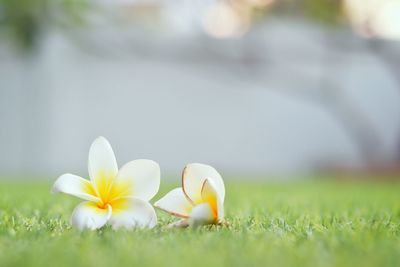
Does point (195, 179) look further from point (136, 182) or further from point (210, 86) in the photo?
point (210, 86)

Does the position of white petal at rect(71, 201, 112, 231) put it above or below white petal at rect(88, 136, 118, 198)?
below

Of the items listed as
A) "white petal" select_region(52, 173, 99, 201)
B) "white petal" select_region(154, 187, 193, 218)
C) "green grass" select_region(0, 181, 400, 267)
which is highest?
"white petal" select_region(52, 173, 99, 201)

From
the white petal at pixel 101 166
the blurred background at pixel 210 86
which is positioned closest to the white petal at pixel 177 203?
the white petal at pixel 101 166

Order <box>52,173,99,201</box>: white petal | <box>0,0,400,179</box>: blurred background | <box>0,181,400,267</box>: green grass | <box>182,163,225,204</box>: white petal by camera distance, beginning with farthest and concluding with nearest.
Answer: <box>0,0,400,179</box>: blurred background < <box>182,163,225,204</box>: white petal < <box>52,173,99,201</box>: white petal < <box>0,181,400,267</box>: green grass

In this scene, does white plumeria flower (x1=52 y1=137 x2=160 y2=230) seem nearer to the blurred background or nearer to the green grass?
the green grass

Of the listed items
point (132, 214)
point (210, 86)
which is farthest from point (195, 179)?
point (210, 86)

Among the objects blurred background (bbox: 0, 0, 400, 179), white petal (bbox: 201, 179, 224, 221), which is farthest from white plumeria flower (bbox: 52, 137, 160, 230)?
blurred background (bbox: 0, 0, 400, 179)

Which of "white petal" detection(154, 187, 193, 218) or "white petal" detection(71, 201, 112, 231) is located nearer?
"white petal" detection(71, 201, 112, 231)

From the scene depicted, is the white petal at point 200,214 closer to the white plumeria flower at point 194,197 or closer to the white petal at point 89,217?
the white plumeria flower at point 194,197
